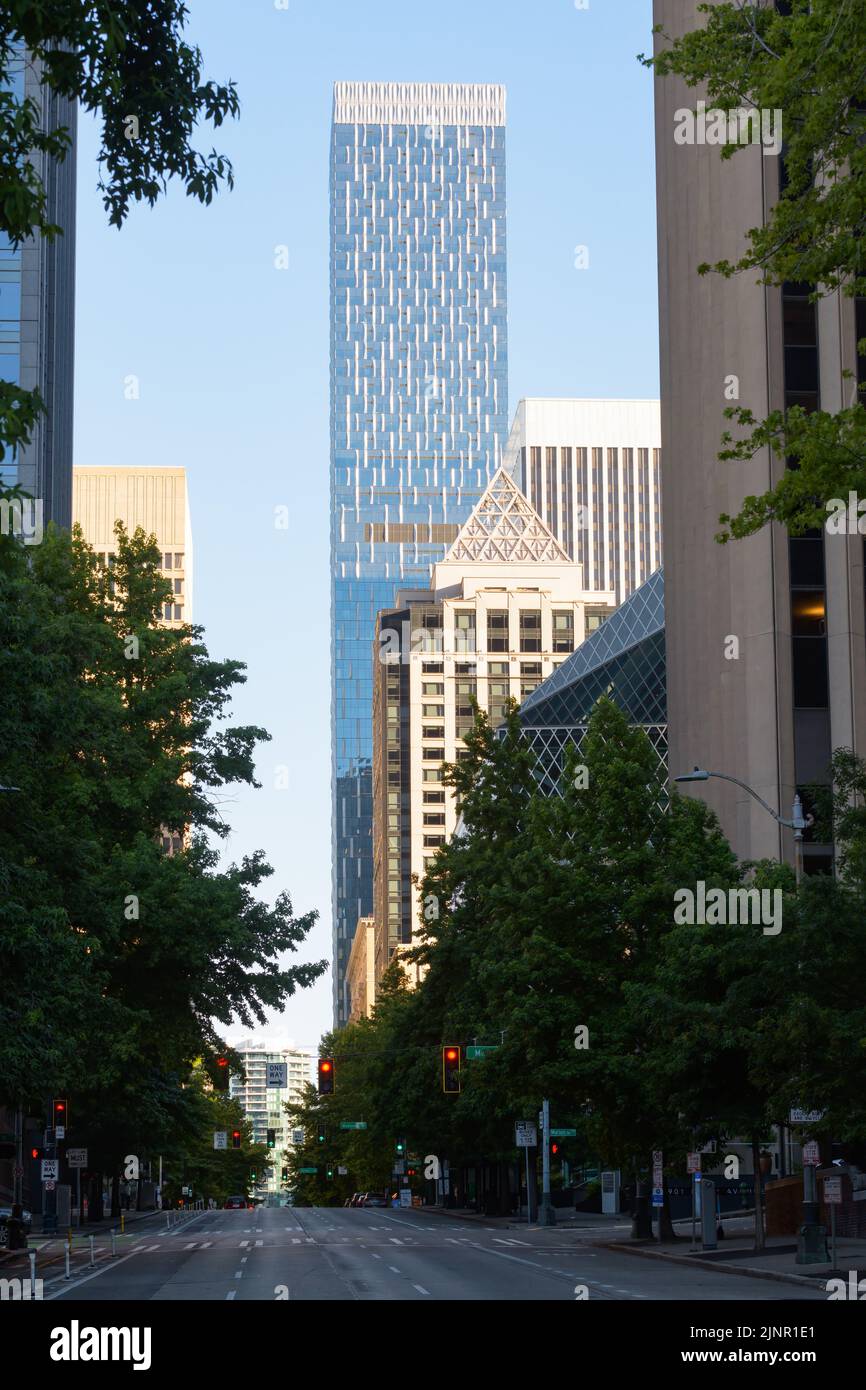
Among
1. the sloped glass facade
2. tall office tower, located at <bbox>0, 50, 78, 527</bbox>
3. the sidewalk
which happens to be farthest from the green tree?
the sloped glass facade

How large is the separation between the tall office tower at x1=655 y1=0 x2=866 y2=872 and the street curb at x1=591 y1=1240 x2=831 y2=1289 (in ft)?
64.0

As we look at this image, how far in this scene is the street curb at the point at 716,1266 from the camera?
30.1 meters

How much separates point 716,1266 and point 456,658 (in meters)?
151

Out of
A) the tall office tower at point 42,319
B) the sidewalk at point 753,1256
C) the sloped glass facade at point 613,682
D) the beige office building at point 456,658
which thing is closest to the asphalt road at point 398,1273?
the sidewalk at point 753,1256

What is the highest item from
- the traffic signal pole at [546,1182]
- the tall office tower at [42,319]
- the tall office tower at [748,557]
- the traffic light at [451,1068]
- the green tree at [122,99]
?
the tall office tower at [42,319]

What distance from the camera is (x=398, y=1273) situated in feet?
113

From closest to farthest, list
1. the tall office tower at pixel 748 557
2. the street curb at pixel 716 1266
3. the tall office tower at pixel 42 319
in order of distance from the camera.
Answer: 1. the street curb at pixel 716 1266
2. the tall office tower at pixel 748 557
3. the tall office tower at pixel 42 319

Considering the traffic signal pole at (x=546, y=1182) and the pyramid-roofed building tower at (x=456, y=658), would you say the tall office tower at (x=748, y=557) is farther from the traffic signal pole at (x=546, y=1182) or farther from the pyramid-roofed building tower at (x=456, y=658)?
the pyramid-roofed building tower at (x=456, y=658)

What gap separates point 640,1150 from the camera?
45.5 meters

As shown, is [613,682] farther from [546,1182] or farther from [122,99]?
[122,99]

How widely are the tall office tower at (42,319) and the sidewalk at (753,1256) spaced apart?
4394 cm

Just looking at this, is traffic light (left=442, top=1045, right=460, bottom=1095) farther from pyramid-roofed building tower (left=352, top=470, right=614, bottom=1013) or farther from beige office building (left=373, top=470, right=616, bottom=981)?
beige office building (left=373, top=470, right=616, bottom=981)

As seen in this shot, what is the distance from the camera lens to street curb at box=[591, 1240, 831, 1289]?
30.1 meters

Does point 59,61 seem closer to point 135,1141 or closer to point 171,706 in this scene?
point 171,706
